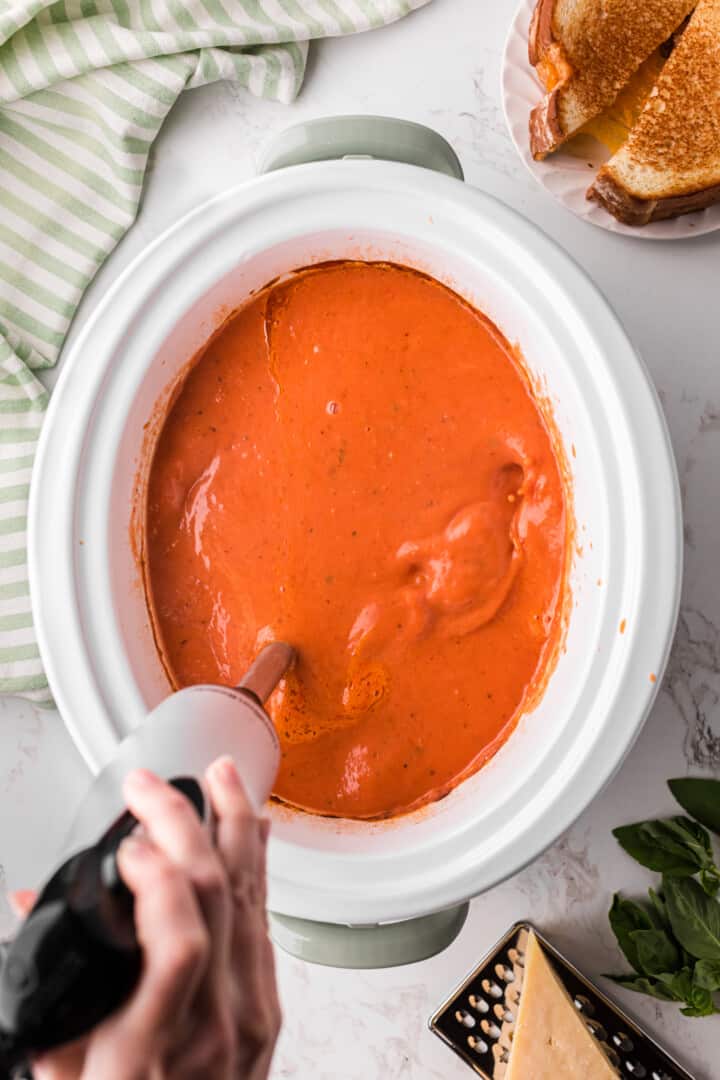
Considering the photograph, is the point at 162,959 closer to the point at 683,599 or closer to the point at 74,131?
the point at 683,599

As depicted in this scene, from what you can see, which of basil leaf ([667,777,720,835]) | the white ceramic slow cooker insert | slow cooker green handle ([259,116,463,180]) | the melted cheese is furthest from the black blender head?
the melted cheese

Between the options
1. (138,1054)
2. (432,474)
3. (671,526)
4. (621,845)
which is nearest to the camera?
(138,1054)

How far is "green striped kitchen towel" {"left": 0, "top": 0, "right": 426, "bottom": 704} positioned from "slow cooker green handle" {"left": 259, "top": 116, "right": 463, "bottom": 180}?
24 centimetres

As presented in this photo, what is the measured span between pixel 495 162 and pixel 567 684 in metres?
0.67

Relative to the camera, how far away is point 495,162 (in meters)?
1.26

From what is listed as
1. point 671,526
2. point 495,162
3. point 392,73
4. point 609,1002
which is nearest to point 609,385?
point 671,526

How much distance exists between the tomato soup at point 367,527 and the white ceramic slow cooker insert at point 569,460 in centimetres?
5

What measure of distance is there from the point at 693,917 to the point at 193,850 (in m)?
0.95

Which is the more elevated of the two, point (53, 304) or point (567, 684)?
point (53, 304)

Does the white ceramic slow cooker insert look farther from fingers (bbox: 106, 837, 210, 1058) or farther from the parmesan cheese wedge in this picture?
fingers (bbox: 106, 837, 210, 1058)

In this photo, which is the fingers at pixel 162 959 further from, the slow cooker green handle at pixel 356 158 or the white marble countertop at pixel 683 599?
the white marble countertop at pixel 683 599

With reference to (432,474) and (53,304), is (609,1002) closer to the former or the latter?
(432,474)

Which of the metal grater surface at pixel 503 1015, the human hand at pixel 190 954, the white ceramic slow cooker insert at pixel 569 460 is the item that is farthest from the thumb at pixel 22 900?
the metal grater surface at pixel 503 1015

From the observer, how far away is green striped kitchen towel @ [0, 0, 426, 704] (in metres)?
1.24
